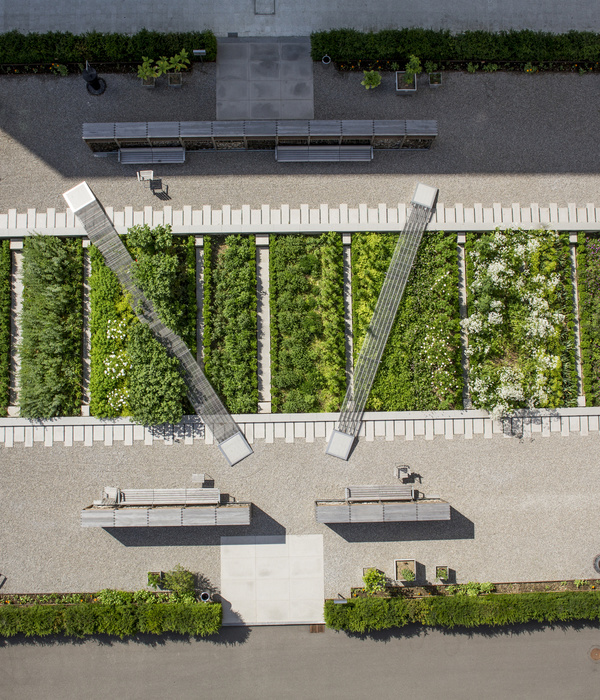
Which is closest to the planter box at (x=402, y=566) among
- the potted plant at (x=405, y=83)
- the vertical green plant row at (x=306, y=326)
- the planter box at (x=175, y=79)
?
the vertical green plant row at (x=306, y=326)

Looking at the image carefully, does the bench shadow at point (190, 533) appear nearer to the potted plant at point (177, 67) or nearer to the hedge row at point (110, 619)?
the hedge row at point (110, 619)

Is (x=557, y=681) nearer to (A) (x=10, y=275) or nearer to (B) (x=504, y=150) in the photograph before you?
(B) (x=504, y=150)

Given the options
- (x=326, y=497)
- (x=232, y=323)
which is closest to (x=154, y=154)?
(x=232, y=323)

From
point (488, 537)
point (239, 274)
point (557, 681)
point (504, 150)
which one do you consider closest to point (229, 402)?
point (239, 274)

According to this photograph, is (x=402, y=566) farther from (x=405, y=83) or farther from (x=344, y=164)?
(x=405, y=83)

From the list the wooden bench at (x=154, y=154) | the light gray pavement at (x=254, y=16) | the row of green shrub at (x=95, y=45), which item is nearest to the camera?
the row of green shrub at (x=95, y=45)
